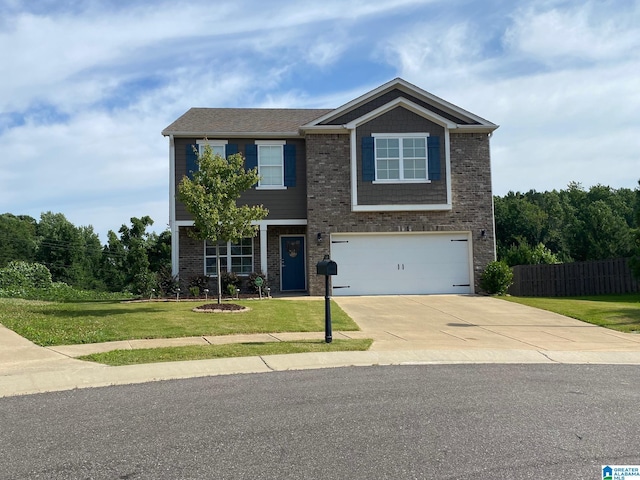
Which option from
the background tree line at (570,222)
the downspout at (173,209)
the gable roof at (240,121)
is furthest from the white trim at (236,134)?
the background tree line at (570,222)

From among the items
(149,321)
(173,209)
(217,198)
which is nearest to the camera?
(149,321)

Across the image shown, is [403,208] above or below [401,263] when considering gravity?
above

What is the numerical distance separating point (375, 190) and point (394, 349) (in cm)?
1100

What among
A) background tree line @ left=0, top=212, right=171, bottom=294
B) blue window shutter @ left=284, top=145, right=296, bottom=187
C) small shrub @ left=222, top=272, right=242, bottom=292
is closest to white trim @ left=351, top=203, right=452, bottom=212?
blue window shutter @ left=284, top=145, right=296, bottom=187

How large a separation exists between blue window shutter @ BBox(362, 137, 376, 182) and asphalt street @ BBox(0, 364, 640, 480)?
13.4 meters

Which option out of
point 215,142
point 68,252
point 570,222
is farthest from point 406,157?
point 68,252

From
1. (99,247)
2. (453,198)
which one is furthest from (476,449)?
(99,247)

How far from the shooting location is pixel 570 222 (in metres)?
56.7

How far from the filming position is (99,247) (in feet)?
224

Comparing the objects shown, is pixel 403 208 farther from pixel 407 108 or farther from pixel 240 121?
pixel 240 121

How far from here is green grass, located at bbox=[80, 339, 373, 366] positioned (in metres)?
9.76

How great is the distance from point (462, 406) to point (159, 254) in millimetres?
33576

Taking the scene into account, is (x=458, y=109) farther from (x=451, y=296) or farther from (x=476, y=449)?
(x=476, y=449)

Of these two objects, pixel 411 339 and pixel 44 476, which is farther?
pixel 411 339
